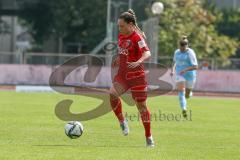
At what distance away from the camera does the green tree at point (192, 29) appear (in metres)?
51.5

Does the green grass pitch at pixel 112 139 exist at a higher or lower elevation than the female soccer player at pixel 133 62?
lower

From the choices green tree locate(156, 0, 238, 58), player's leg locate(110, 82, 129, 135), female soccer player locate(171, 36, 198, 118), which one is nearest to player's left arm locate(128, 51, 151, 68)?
player's leg locate(110, 82, 129, 135)

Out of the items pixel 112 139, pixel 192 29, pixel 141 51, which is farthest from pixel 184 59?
pixel 192 29

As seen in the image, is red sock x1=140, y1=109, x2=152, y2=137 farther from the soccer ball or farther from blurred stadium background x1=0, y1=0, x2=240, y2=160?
the soccer ball

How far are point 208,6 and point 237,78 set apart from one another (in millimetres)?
25217

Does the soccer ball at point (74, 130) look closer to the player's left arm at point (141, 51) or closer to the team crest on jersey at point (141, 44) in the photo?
the player's left arm at point (141, 51)

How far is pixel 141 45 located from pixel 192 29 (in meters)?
40.8

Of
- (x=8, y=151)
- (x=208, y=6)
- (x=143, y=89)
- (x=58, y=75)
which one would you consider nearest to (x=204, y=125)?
(x=143, y=89)

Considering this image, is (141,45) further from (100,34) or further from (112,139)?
(100,34)

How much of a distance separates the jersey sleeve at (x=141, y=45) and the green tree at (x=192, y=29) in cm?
3742

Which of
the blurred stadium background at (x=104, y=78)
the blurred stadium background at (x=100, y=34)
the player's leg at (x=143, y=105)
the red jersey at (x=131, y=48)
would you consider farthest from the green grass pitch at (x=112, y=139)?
the blurred stadium background at (x=100, y=34)

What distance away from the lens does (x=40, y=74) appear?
4012cm

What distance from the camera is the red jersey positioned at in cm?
1270

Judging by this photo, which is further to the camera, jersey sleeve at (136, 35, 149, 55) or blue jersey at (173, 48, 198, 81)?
blue jersey at (173, 48, 198, 81)
